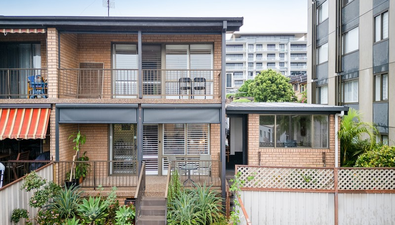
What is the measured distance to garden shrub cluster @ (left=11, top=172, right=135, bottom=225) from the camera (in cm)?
795

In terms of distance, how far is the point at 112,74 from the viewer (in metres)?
11.9

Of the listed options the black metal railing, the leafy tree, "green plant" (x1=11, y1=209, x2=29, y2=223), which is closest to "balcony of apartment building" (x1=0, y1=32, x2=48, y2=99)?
the black metal railing

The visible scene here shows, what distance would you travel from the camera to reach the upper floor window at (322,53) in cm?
2161

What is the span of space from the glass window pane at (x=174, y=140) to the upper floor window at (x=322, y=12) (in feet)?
53.0

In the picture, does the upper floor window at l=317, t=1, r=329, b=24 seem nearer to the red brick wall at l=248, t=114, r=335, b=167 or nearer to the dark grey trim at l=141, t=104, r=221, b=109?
the red brick wall at l=248, t=114, r=335, b=167

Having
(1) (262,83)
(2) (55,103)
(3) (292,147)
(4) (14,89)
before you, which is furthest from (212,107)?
(1) (262,83)

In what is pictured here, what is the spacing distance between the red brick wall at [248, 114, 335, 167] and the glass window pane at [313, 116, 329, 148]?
19 cm

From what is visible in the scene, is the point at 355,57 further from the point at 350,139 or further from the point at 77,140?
the point at 77,140

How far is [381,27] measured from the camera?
599 inches

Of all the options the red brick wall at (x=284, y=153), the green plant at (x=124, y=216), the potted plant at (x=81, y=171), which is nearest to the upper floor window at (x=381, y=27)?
the red brick wall at (x=284, y=153)

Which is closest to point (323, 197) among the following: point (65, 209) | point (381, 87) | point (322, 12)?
point (65, 209)

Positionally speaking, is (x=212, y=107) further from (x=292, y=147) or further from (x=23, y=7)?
(x=23, y=7)

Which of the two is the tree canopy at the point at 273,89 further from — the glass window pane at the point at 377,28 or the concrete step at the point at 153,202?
the concrete step at the point at 153,202

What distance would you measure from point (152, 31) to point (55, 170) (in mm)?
5906
